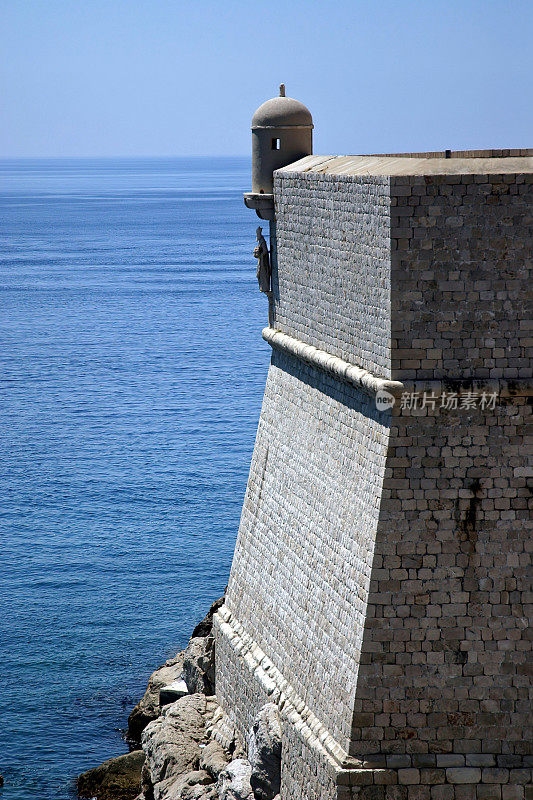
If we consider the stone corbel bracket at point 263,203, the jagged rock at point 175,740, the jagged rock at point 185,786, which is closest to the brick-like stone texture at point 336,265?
the stone corbel bracket at point 263,203

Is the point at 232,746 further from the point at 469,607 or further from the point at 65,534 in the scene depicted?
the point at 65,534

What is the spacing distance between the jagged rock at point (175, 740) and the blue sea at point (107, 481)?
454cm

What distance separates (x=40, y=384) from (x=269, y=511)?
3778 cm

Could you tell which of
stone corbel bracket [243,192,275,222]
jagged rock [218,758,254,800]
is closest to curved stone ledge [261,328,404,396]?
stone corbel bracket [243,192,275,222]

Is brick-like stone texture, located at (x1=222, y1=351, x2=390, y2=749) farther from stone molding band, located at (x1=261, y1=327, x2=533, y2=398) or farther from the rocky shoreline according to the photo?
the rocky shoreline

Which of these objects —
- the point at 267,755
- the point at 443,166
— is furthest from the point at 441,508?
the point at 267,755

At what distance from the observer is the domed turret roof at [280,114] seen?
57.7 ft

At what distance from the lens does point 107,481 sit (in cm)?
3947

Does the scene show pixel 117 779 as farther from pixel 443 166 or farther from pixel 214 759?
pixel 443 166

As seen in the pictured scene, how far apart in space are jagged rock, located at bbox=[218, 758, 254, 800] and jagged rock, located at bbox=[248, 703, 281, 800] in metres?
0.12

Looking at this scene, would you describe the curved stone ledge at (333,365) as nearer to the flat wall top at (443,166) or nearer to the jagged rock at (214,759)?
the flat wall top at (443,166)

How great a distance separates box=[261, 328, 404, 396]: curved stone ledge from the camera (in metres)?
12.2

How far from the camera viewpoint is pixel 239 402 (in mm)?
47281

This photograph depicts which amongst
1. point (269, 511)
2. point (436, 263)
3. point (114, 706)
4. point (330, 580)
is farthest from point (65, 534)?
point (436, 263)
